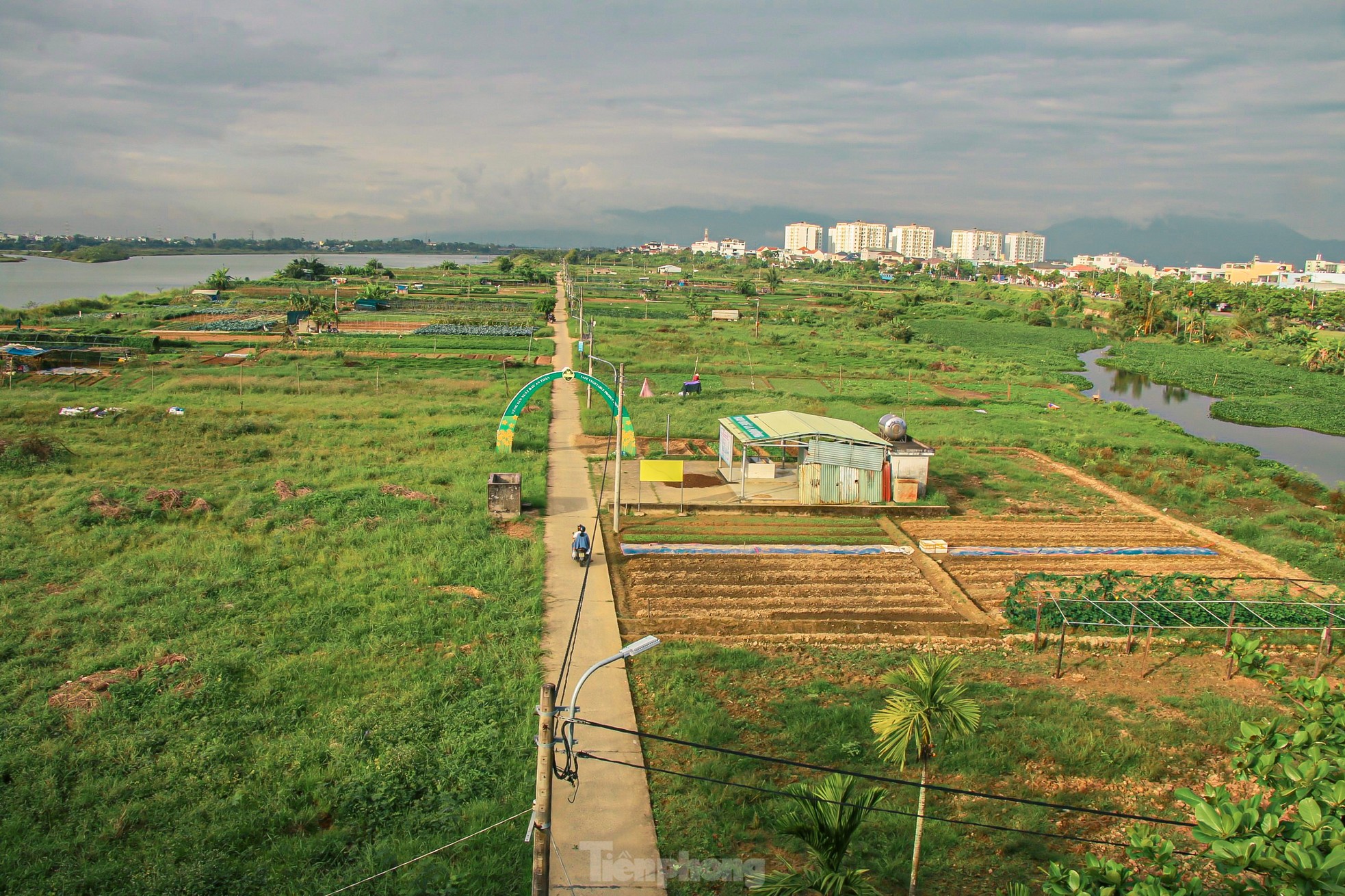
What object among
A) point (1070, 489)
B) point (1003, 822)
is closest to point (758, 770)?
point (1003, 822)

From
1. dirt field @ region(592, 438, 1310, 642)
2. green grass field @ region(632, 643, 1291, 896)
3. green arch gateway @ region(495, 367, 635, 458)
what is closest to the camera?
green grass field @ region(632, 643, 1291, 896)

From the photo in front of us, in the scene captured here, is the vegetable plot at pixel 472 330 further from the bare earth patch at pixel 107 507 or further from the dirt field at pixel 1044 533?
the dirt field at pixel 1044 533

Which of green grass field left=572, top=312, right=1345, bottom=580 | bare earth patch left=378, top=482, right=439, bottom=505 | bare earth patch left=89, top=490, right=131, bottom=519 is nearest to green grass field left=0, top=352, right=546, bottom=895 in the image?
bare earth patch left=89, top=490, right=131, bottom=519

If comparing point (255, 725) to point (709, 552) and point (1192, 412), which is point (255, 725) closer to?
point (709, 552)

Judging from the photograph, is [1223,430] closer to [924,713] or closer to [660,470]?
[660,470]

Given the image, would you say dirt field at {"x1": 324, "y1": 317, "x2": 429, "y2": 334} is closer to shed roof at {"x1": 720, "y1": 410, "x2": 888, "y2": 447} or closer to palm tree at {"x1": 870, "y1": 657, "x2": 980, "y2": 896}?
shed roof at {"x1": 720, "y1": 410, "x2": 888, "y2": 447}

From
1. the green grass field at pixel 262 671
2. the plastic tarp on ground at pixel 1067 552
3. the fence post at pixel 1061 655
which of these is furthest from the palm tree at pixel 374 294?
the fence post at pixel 1061 655
